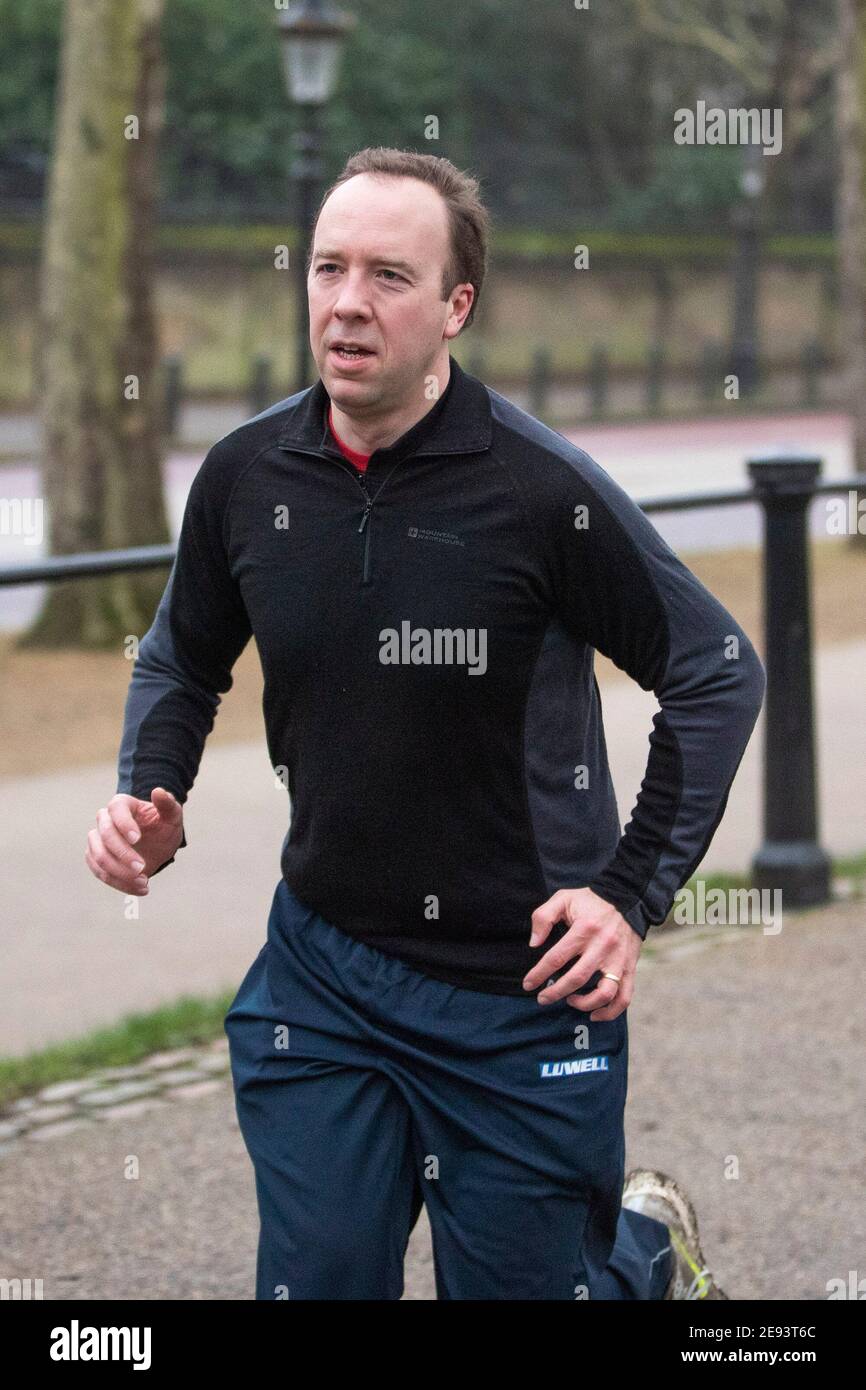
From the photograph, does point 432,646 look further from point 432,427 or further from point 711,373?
point 711,373

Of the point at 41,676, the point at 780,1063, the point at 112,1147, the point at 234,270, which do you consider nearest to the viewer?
the point at 112,1147

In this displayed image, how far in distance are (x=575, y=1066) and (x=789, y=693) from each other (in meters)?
4.19

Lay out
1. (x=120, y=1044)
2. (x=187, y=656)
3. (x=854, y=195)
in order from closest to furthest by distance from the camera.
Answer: (x=187, y=656) < (x=120, y=1044) < (x=854, y=195)

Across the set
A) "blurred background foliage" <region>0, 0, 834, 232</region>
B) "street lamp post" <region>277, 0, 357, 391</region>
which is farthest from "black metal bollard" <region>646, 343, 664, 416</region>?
"street lamp post" <region>277, 0, 357, 391</region>

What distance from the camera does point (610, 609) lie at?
2863mm

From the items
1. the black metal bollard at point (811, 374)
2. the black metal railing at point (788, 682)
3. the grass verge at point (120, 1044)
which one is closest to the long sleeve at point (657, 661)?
the grass verge at point (120, 1044)

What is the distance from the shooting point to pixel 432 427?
9.35 ft

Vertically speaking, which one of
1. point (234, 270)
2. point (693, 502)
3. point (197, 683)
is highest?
point (234, 270)

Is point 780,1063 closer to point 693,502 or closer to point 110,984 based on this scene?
point 110,984

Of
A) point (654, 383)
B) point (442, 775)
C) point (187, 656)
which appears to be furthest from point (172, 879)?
point (654, 383)

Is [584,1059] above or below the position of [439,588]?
below

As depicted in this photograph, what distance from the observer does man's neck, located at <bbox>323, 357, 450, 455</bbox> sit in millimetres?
2844

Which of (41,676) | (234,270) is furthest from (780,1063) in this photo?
(234,270)
